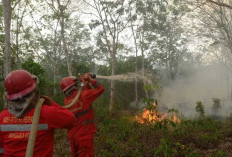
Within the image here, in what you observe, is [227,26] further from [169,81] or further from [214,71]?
[214,71]

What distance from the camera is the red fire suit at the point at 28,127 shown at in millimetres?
2098

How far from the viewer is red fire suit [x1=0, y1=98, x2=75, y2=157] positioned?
6.88 feet

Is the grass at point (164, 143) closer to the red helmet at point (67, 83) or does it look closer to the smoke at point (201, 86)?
the red helmet at point (67, 83)

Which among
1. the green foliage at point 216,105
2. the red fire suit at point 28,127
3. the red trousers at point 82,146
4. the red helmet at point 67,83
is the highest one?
the red helmet at point 67,83

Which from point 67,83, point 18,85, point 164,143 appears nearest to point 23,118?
point 18,85

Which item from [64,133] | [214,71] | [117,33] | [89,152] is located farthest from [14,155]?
[214,71]

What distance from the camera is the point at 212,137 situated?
7785mm

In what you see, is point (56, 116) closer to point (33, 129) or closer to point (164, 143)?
point (33, 129)

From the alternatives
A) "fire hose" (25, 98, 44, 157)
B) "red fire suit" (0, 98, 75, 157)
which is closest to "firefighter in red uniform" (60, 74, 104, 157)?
"red fire suit" (0, 98, 75, 157)

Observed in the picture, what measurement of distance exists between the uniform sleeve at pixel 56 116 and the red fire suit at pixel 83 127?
237cm

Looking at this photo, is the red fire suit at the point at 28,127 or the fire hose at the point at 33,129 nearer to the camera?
the fire hose at the point at 33,129

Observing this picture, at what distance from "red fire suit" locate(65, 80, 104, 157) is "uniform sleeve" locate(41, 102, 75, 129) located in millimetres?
2372

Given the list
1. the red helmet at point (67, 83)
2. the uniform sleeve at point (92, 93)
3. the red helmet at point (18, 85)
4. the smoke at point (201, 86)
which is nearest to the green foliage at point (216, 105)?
the smoke at point (201, 86)

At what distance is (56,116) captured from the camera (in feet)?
6.86
